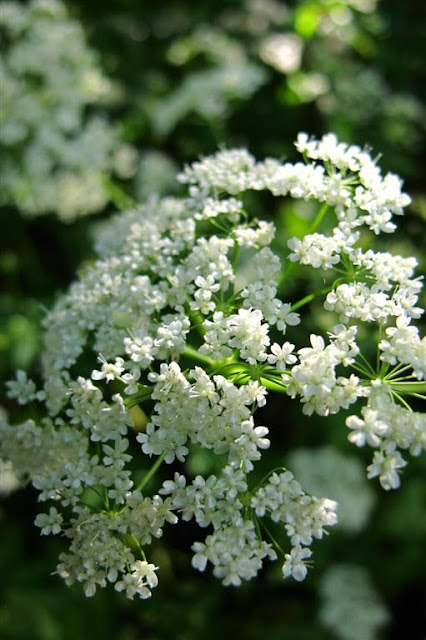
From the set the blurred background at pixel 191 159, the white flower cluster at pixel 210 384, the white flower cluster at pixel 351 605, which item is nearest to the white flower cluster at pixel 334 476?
the blurred background at pixel 191 159

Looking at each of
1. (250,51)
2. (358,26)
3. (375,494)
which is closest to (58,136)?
(250,51)

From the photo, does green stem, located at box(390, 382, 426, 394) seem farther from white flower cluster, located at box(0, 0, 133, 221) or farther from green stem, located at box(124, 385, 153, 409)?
white flower cluster, located at box(0, 0, 133, 221)

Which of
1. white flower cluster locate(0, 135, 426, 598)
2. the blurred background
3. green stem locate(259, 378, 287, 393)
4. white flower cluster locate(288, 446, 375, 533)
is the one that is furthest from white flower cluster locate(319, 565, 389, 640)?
green stem locate(259, 378, 287, 393)

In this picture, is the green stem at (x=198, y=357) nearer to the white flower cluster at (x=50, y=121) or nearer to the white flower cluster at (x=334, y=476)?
the white flower cluster at (x=334, y=476)

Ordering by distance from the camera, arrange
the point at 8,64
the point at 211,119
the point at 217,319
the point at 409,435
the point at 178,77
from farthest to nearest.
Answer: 1. the point at 178,77
2. the point at 211,119
3. the point at 8,64
4. the point at 217,319
5. the point at 409,435

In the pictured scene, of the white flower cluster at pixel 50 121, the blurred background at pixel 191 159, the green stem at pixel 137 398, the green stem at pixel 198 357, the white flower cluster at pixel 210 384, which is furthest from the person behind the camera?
the white flower cluster at pixel 50 121

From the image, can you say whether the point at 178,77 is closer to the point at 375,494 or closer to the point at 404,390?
the point at 375,494
